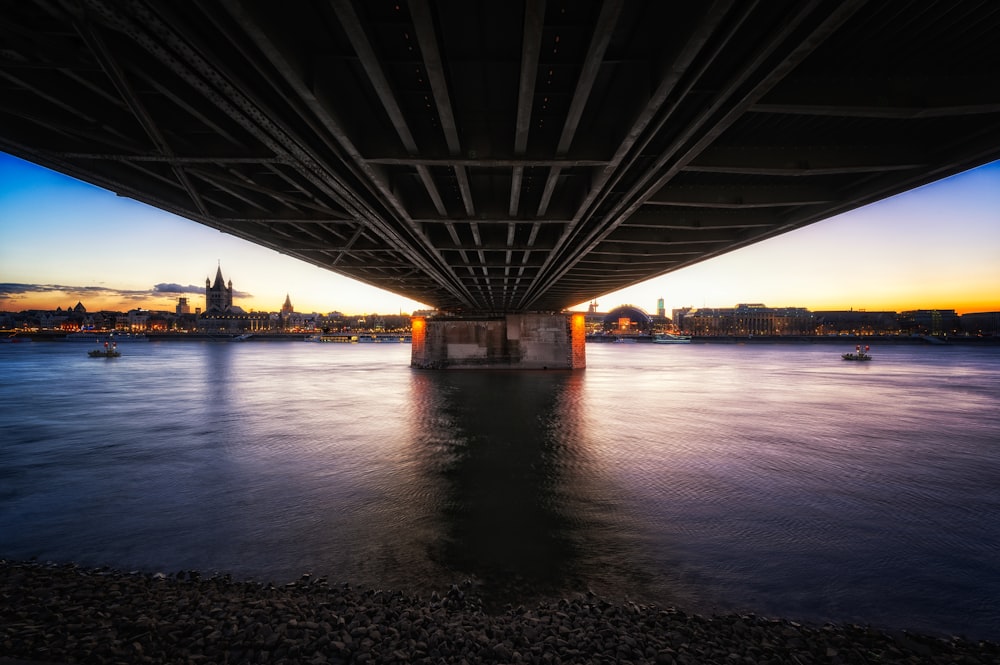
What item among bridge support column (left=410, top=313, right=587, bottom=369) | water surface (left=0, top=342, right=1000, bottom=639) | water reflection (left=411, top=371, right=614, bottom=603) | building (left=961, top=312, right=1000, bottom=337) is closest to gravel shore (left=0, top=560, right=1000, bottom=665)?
water surface (left=0, top=342, right=1000, bottom=639)

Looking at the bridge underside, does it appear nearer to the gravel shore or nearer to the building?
the gravel shore

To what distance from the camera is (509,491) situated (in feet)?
31.7

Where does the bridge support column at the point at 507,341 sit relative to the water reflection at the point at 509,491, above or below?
above

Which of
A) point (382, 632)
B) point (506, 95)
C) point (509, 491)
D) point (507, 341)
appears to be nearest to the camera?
point (382, 632)

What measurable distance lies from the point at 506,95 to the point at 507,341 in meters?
32.9

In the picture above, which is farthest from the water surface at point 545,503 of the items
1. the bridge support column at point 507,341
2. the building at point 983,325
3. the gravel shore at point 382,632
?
the building at point 983,325

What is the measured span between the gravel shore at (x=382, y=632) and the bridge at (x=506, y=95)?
5908 mm

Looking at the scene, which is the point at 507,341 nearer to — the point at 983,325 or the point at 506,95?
the point at 506,95

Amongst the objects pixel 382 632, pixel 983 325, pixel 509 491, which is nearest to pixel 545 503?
pixel 509 491

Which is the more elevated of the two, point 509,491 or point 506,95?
point 506,95

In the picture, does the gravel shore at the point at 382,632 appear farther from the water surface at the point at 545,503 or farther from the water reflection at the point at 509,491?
the water reflection at the point at 509,491

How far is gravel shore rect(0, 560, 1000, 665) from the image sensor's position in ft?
13.1

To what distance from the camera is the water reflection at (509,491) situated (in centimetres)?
619

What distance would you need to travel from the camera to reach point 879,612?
5246mm
